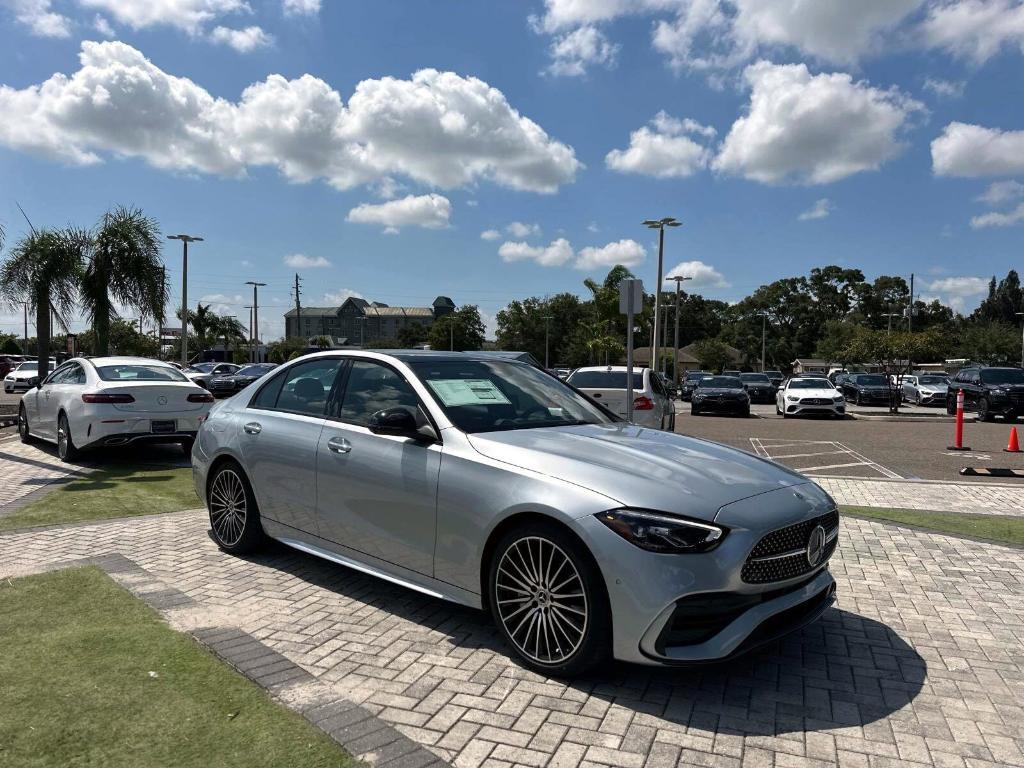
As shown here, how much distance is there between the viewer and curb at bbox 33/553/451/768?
2.79 meters

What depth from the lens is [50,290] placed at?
53.2 ft

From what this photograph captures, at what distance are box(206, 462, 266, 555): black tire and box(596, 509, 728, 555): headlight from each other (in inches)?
121

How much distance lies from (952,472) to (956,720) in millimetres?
9253

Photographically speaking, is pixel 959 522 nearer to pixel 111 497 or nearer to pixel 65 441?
pixel 111 497

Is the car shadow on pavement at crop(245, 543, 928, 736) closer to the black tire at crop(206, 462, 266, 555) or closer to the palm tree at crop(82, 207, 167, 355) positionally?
the black tire at crop(206, 462, 266, 555)

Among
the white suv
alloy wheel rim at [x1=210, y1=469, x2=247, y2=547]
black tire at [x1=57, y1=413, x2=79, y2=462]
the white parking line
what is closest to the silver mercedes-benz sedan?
alloy wheel rim at [x1=210, y1=469, x2=247, y2=547]

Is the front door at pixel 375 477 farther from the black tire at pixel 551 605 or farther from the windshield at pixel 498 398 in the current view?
the black tire at pixel 551 605

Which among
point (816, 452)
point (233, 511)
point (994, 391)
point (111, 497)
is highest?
point (994, 391)

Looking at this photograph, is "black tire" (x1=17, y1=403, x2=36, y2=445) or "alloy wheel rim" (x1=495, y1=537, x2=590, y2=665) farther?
"black tire" (x1=17, y1=403, x2=36, y2=445)

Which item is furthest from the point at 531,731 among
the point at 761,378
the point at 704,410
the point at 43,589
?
the point at 761,378

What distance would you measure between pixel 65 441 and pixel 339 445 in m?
7.57

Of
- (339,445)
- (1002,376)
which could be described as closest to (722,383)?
(1002,376)

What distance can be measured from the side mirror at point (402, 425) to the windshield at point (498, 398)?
0.55 feet

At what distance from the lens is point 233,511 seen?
17.9 ft
